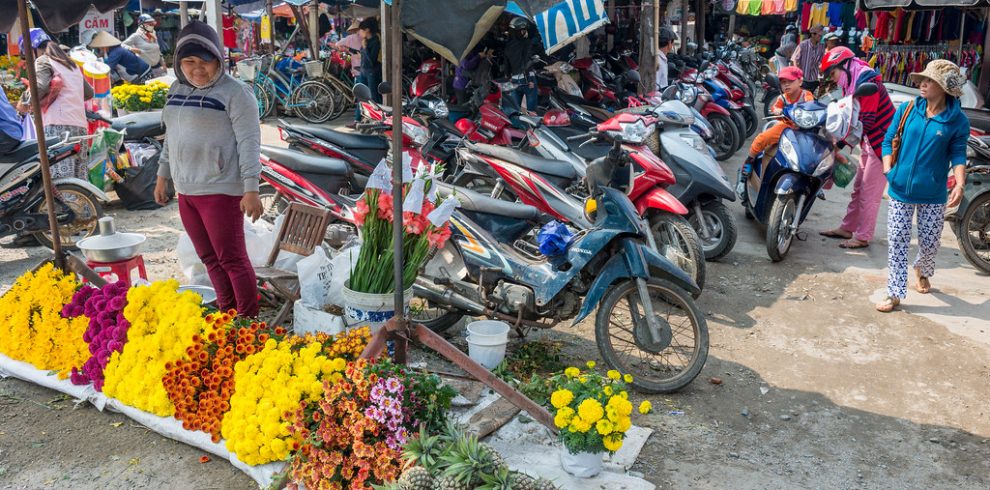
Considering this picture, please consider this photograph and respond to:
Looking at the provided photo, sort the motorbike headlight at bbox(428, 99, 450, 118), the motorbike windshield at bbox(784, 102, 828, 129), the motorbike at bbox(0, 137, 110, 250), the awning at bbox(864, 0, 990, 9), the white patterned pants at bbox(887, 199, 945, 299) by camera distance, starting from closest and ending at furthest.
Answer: the white patterned pants at bbox(887, 199, 945, 299) < the motorbike at bbox(0, 137, 110, 250) < the motorbike windshield at bbox(784, 102, 828, 129) < the awning at bbox(864, 0, 990, 9) < the motorbike headlight at bbox(428, 99, 450, 118)

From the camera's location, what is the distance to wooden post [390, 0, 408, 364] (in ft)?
10.0

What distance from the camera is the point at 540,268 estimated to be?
4312 mm

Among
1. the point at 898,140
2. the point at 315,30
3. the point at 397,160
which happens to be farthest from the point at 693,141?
the point at 315,30

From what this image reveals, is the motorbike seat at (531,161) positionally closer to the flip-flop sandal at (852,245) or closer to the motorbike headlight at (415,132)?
the motorbike headlight at (415,132)

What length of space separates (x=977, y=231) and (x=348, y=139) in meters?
4.98

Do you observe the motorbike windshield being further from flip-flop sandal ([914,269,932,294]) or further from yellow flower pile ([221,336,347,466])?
yellow flower pile ([221,336,347,466])

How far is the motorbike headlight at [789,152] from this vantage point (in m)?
6.27

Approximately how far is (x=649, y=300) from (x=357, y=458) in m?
1.72

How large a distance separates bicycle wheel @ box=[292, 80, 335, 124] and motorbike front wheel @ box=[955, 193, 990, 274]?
30.6 ft

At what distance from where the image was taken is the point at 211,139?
13.0 feet

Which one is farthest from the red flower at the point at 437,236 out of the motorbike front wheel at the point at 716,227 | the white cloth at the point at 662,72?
the white cloth at the point at 662,72

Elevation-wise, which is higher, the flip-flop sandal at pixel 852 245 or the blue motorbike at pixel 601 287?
the blue motorbike at pixel 601 287

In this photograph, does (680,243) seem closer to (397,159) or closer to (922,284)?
(922,284)

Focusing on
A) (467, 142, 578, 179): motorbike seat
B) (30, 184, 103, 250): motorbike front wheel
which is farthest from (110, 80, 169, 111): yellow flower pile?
(467, 142, 578, 179): motorbike seat
